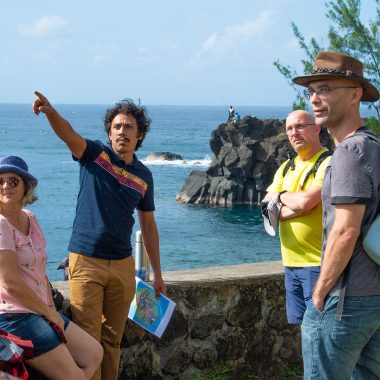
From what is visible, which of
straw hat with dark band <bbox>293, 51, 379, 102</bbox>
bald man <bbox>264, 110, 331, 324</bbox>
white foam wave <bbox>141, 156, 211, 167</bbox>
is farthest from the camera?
white foam wave <bbox>141, 156, 211, 167</bbox>

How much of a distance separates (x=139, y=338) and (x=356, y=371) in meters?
1.98

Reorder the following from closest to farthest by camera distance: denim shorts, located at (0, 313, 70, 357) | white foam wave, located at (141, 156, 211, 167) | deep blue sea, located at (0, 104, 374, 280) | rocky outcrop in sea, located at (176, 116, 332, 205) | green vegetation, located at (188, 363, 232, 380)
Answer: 1. denim shorts, located at (0, 313, 70, 357)
2. green vegetation, located at (188, 363, 232, 380)
3. deep blue sea, located at (0, 104, 374, 280)
4. rocky outcrop in sea, located at (176, 116, 332, 205)
5. white foam wave, located at (141, 156, 211, 167)

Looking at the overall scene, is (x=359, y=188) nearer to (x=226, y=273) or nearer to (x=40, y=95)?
(x=40, y=95)

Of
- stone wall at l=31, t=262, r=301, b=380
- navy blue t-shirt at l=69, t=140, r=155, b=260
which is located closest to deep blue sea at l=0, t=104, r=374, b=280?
stone wall at l=31, t=262, r=301, b=380

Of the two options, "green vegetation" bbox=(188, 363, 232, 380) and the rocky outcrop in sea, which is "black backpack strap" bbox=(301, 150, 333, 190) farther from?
the rocky outcrop in sea

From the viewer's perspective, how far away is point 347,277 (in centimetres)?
323

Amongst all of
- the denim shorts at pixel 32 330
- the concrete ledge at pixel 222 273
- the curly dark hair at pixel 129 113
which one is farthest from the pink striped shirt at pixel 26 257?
the concrete ledge at pixel 222 273

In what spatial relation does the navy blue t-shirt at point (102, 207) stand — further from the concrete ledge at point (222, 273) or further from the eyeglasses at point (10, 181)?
the concrete ledge at point (222, 273)

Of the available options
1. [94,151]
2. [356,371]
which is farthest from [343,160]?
[94,151]

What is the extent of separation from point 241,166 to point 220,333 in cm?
5837

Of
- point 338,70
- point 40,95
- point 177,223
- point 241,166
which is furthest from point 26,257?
point 241,166

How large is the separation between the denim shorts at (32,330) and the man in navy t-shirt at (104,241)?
0.60 metres

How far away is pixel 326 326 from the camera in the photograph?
3242 millimetres

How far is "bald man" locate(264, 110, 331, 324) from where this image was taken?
14.7 feet
